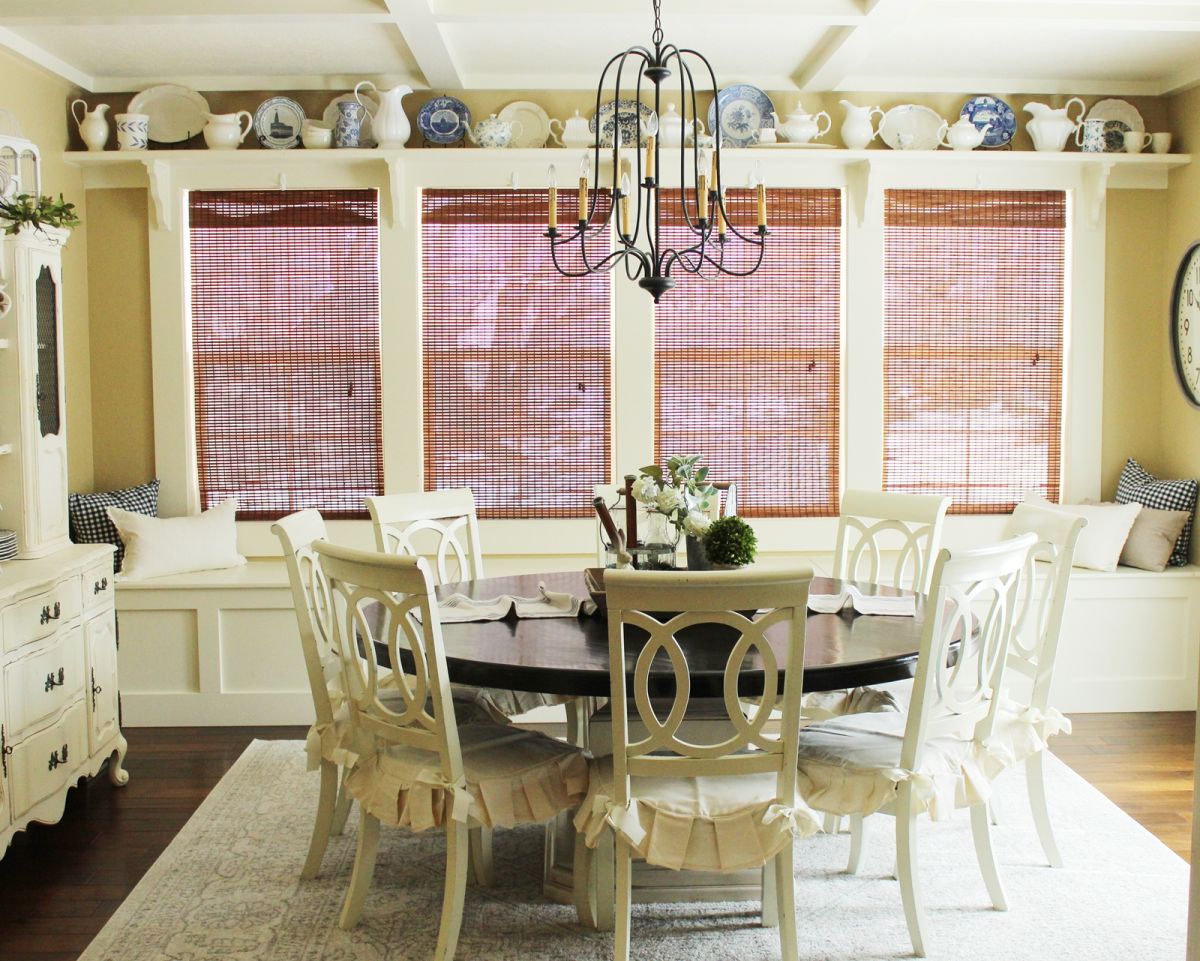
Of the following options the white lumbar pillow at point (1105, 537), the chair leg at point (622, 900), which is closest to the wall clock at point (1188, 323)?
the white lumbar pillow at point (1105, 537)

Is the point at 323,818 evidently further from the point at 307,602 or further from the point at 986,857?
the point at 986,857

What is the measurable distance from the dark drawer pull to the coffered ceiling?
2.29 metres

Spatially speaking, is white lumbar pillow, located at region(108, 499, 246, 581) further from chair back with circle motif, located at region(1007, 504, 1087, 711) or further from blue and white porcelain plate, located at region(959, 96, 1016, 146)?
blue and white porcelain plate, located at region(959, 96, 1016, 146)

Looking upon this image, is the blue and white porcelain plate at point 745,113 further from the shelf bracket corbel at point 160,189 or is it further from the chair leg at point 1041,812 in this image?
the chair leg at point 1041,812

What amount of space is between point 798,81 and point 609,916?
3.40 m

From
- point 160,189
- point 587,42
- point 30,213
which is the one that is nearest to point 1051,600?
point 587,42

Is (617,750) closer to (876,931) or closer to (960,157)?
(876,931)

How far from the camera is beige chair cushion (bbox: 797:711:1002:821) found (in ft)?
8.29

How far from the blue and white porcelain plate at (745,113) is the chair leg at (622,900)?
125 inches

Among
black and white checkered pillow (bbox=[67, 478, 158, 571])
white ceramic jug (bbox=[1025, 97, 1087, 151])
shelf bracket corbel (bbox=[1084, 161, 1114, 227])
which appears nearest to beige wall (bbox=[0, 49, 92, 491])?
black and white checkered pillow (bbox=[67, 478, 158, 571])

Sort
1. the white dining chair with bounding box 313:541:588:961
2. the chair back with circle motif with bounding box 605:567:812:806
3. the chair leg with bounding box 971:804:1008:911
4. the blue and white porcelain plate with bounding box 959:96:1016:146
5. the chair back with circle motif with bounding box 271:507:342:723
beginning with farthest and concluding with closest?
the blue and white porcelain plate with bounding box 959:96:1016:146 → the chair back with circle motif with bounding box 271:507:342:723 → the chair leg with bounding box 971:804:1008:911 → the white dining chair with bounding box 313:541:588:961 → the chair back with circle motif with bounding box 605:567:812:806

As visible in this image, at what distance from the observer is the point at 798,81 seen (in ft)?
15.3

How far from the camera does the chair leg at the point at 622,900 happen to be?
232 centimetres

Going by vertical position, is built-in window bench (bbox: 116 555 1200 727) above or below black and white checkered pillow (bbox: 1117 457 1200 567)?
below
